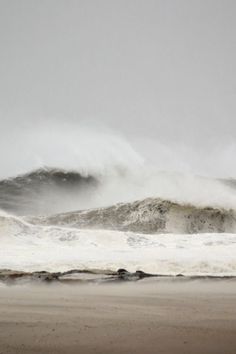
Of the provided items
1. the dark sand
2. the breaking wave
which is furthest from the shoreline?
the breaking wave

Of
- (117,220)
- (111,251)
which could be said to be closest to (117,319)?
(111,251)

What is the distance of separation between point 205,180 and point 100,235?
454 inches

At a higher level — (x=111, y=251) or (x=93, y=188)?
(x=93, y=188)

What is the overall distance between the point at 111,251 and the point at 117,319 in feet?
19.6

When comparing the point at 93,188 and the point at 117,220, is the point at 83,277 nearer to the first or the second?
the point at 117,220

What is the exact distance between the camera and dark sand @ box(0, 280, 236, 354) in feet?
10.7

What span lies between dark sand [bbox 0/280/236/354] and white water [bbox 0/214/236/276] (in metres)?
2.23

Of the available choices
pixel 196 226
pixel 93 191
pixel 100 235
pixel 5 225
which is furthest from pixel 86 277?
pixel 93 191

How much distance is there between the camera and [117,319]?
420cm

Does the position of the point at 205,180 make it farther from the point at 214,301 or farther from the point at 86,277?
the point at 214,301

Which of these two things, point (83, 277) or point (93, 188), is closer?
point (83, 277)

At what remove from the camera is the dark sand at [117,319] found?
3.26 m

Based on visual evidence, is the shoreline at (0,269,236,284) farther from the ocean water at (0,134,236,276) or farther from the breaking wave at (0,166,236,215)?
the breaking wave at (0,166,236,215)

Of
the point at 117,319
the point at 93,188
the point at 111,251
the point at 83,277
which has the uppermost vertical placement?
the point at 93,188
